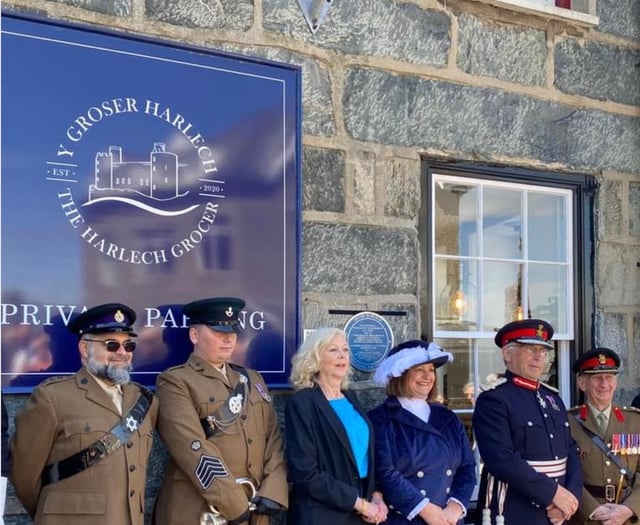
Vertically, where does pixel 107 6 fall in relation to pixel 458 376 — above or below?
above

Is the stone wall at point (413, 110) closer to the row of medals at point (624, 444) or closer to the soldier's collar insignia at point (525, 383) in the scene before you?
the soldier's collar insignia at point (525, 383)

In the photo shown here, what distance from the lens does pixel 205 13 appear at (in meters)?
4.66

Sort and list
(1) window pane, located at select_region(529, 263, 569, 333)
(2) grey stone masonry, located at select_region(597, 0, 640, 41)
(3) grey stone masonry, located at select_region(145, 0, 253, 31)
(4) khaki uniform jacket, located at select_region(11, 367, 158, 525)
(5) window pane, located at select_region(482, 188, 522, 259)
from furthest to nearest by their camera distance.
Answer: (2) grey stone masonry, located at select_region(597, 0, 640, 41), (1) window pane, located at select_region(529, 263, 569, 333), (5) window pane, located at select_region(482, 188, 522, 259), (3) grey stone masonry, located at select_region(145, 0, 253, 31), (4) khaki uniform jacket, located at select_region(11, 367, 158, 525)

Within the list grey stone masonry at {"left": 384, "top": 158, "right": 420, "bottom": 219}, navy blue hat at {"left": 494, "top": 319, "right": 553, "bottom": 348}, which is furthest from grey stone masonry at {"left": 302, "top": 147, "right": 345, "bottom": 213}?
navy blue hat at {"left": 494, "top": 319, "right": 553, "bottom": 348}

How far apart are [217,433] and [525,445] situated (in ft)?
5.41

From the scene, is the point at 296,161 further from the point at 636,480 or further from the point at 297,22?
the point at 636,480

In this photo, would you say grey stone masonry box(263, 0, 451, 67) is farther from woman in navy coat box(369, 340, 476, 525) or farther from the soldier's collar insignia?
the soldier's collar insignia

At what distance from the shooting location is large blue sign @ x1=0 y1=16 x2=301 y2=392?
407cm

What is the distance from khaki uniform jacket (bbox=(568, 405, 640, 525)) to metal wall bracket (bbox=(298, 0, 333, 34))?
264 centimetres

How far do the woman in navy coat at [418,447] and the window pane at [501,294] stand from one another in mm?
1191

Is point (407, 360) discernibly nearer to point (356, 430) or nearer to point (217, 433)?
point (356, 430)

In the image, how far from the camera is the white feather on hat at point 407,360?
4492 millimetres

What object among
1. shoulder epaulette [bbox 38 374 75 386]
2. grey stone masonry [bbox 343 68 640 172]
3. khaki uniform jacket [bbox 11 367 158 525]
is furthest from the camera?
grey stone masonry [bbox 343 68 640 172]

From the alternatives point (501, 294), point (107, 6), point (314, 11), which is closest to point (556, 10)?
point (314, 11)
